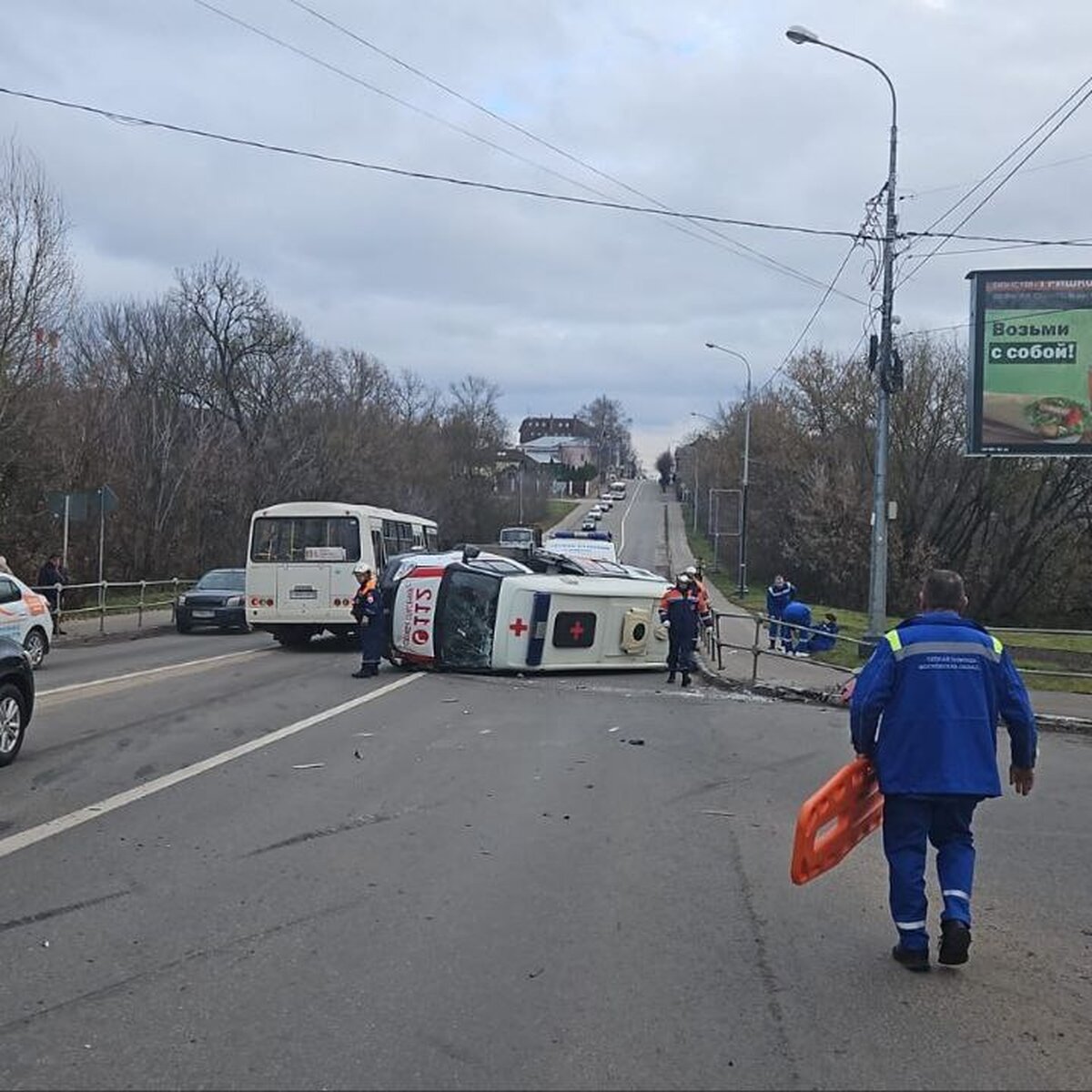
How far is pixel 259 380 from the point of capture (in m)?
59.2

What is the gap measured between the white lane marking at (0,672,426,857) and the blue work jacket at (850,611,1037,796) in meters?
4.80

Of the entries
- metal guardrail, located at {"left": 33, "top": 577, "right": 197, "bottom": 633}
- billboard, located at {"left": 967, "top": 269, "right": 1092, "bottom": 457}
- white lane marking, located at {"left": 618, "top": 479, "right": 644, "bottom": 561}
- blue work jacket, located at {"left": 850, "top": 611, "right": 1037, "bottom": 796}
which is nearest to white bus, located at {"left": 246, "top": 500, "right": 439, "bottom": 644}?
metal guardrail, located at {"left": 33, "top": 577, "right": 197, "bottom": 633}

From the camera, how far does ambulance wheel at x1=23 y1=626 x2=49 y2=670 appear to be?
18.4 meters

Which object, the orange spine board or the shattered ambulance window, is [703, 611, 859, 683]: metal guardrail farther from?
the orange spine board

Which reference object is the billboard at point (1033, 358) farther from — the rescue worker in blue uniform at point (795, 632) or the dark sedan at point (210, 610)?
the dark sedan at point (210, 610)

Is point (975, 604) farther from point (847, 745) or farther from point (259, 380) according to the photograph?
point (847, 745)

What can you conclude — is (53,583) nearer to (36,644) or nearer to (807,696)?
(36,644)

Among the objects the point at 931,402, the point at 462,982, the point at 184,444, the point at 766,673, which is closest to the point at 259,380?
the point at 184,444

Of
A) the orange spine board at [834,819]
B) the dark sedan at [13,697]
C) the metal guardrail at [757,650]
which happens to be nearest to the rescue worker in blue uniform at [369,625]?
the metal guardrail at [757,650]

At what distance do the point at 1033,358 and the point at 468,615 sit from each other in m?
15.3

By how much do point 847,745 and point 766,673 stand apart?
6.81 metres

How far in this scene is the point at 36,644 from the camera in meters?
18.6

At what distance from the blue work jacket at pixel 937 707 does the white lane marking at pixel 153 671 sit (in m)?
11.7

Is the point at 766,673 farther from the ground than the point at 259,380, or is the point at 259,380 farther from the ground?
the point at 259,380
